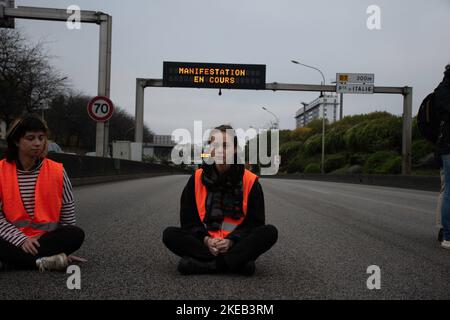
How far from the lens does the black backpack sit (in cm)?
572

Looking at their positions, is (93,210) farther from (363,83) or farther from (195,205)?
(363,83)

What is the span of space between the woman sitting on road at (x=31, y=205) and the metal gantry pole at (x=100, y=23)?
15.5 m

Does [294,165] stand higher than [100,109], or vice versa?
[100,109]

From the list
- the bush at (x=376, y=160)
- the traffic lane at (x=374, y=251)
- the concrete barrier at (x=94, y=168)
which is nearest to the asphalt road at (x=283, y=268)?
the traffic lane at (x=374, y=251)

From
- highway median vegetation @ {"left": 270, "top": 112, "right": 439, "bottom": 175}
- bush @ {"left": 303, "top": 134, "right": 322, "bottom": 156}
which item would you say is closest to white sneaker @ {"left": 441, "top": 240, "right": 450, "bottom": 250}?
highway median vegetation @ {"left": 270, "top": 112, "right": 439, "bottom": 175}

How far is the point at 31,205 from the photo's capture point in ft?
13.6

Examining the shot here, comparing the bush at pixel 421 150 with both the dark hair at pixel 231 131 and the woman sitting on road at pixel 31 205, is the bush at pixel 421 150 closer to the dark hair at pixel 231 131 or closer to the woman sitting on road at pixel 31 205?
the dark hair at pixel 231 131

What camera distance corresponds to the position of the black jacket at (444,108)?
546 cm

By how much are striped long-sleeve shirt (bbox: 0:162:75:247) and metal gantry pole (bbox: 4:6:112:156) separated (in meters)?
15.4

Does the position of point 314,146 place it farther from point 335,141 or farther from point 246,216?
point 246,216

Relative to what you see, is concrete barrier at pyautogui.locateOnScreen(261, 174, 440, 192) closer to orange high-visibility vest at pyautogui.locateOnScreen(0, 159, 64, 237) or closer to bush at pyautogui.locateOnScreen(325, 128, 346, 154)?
bush at pyautogui.locateOnScreen(325, 128, 346, 154)

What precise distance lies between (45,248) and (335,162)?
156 ft

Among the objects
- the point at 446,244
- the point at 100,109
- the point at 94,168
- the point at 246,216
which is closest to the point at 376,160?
the point at 94,168
